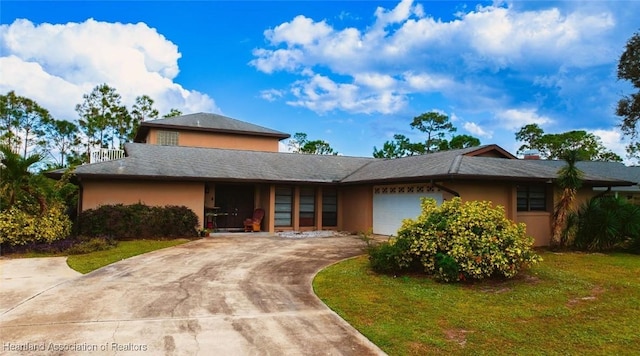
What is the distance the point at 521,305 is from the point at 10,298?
8331 millimetres

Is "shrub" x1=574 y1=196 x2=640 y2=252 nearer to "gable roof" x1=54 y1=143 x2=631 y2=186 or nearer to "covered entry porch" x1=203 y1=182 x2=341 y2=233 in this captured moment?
"gable roof" x1=54 y1=143 x2=631 y2=186

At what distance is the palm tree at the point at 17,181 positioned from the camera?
11930 millimetres

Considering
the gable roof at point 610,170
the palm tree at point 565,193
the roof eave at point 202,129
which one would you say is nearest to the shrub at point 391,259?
the palm tree at point 565,193

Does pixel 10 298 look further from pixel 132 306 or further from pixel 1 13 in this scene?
pixel 1 13

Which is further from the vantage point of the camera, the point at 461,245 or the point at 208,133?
the point at 208,133

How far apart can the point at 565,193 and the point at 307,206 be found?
1047 centimetres

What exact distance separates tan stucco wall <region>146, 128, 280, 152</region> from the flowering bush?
12.2 meters

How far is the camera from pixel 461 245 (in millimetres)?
8531

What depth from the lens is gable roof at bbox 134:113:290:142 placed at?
80.7 feet

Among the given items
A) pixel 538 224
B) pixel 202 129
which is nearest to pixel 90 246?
pixel 202 129

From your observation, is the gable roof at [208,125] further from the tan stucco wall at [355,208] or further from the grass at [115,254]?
the grass at [115,254]

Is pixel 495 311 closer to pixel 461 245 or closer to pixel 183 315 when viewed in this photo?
pixel 461 245

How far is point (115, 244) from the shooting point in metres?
13.0

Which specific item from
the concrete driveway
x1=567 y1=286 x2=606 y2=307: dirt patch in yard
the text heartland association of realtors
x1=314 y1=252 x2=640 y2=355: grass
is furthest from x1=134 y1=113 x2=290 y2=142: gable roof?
x1=567 y1=286 x2=606 y2=307: dirt patch in yard
